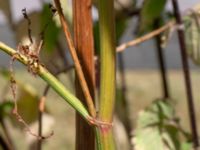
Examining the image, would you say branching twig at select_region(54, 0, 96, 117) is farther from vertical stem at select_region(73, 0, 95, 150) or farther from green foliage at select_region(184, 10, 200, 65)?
green foliage at select_region(184, 10, 200, 65)

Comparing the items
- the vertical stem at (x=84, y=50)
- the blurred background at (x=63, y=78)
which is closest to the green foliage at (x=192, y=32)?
the blurred background at (x=63, y=78)

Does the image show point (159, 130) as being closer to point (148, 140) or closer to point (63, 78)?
point (148, 140)

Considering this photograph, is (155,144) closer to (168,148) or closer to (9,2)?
(168,148)

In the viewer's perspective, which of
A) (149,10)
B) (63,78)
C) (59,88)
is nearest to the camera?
(59,88)

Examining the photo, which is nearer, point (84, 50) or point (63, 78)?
point (84, 50)

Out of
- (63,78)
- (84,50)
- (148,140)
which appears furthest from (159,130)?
(63,78)

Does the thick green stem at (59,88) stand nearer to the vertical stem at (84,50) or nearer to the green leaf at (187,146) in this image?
the vertical stem at (84,50)

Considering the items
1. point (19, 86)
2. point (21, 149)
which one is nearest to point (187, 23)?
point (19, 86)

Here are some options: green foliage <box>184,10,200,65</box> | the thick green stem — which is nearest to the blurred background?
green foliage <box>184,10,200,65</box>
